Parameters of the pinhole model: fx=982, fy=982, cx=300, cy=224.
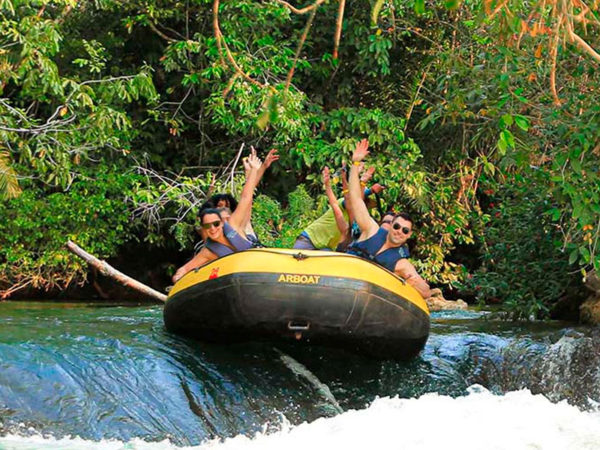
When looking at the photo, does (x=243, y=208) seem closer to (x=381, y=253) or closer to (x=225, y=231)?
(x=225, y=231)

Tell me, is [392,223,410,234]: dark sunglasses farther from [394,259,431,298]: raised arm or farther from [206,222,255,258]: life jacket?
[206,222,255,258]: life jacket

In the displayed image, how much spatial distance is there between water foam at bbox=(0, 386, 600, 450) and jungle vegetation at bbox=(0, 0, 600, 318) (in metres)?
2.90

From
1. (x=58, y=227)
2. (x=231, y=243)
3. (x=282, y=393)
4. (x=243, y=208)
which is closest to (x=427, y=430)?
(x=282, y=393)

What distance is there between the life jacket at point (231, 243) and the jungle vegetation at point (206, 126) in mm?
2804

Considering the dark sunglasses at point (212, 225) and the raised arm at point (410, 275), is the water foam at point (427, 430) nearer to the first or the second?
the raised arm at point (410, 275)

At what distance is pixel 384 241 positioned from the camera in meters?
6.32

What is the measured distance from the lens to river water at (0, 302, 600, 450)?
4977mm

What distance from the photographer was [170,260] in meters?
12.3

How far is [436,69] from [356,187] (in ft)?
18.0

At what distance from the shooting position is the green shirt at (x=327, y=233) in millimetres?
7434

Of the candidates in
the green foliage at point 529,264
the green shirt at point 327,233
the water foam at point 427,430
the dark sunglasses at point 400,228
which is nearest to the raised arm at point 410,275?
the dark sunglasses at point 400,228

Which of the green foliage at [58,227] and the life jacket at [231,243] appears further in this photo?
the green foliage at [58,227]

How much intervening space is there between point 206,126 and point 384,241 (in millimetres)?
5634

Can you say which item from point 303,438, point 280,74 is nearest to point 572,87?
point 303,438
